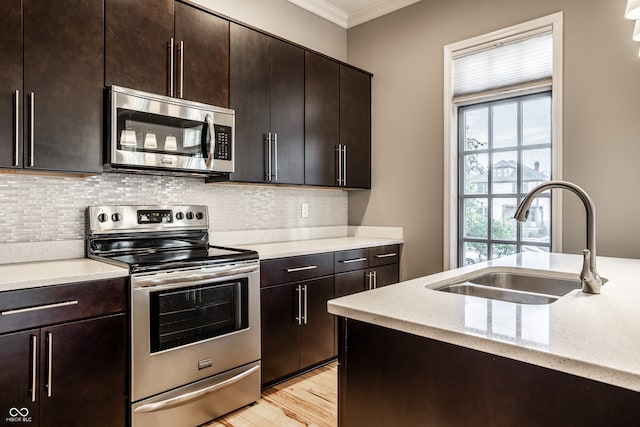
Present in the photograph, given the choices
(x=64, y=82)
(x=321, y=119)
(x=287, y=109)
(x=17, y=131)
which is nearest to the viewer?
(x=17, y=131)

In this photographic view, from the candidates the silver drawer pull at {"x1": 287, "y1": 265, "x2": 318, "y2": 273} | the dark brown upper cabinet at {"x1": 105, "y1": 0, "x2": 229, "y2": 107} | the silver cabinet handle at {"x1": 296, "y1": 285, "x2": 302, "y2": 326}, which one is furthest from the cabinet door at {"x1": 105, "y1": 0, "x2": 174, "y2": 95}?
the silver cabinet handle at {"x1": 296, "y1": 285, "x2": 302, "y2": 326}

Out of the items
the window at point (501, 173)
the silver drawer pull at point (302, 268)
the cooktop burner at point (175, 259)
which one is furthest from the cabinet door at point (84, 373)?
the window at point (501, 173)

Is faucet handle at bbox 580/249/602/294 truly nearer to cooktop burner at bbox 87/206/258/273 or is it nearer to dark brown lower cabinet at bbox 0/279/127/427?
cooktop burner at bbox 87/206/258/273

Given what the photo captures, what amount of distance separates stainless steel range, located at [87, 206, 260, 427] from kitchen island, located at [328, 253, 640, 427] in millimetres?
1162

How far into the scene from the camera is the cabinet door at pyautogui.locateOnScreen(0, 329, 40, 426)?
5.14 ft

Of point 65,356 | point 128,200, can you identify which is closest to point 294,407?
point 65,356

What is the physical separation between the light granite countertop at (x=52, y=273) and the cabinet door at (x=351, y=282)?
1.54 metres

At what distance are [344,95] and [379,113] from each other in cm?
42

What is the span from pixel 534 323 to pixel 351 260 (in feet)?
7.05

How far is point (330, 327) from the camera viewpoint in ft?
9.71

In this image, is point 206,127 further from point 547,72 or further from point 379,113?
point 547,72

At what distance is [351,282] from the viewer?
3088 millimetres

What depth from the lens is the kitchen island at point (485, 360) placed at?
756 millimetres

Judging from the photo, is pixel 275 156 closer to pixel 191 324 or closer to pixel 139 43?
pixel 139 43
